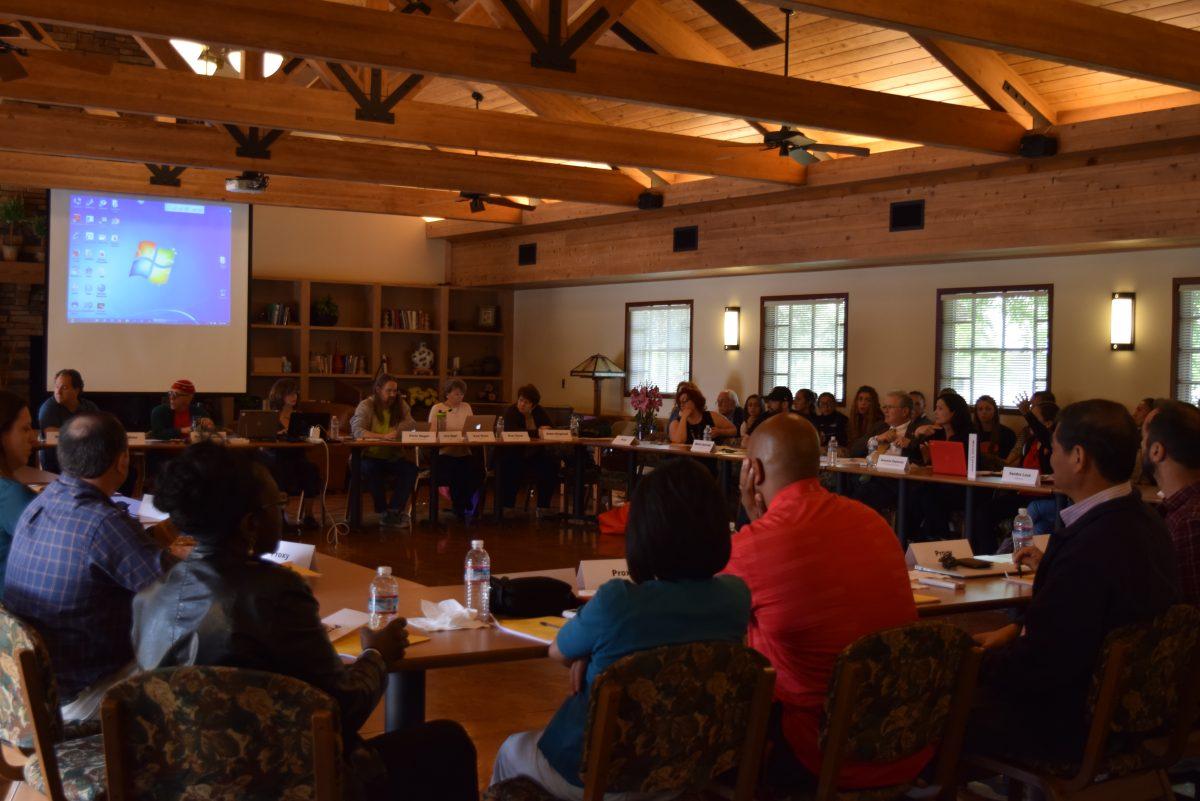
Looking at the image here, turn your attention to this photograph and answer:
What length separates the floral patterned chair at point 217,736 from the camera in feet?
6.59

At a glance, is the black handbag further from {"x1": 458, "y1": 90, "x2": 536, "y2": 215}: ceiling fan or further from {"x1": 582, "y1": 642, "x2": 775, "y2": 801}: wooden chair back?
{"x1": 458, "y1": 90, "x2": 536, "y2": 215}: ceiling fan

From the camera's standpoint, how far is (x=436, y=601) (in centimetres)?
340

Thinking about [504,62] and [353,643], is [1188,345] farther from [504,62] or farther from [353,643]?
[353,643]

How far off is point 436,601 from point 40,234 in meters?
10.6

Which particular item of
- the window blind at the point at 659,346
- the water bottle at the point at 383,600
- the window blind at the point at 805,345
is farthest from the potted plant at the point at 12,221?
the water bottle at the point at 383,600

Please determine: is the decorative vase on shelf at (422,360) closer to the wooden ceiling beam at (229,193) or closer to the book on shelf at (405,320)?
the book on shelf at (405,320)

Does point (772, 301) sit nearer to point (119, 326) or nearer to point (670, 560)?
point (119, 326)

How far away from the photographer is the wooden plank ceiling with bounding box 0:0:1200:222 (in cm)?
782

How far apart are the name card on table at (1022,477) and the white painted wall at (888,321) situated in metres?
2.05

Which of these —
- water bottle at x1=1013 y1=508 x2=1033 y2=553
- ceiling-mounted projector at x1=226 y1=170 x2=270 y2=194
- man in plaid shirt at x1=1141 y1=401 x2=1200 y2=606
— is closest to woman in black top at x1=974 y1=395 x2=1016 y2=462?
water bottle at x1=1013 y1=508 x2=1033 y2=553

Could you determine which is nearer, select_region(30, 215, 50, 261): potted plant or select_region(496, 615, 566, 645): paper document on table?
select_region(496, 615, 566, 645): paper document on table

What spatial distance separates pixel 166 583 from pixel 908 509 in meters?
6.70

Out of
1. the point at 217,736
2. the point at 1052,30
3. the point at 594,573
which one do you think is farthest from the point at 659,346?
the point at 217,736

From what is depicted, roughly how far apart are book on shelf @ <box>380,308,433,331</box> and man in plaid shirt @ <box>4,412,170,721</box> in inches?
457
